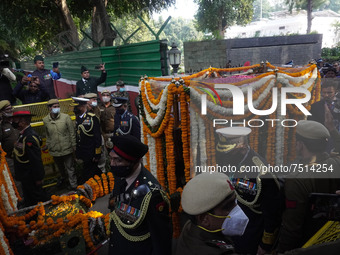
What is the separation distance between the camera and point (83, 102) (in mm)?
5562

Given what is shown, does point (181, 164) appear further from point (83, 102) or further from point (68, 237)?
point (83, 102)

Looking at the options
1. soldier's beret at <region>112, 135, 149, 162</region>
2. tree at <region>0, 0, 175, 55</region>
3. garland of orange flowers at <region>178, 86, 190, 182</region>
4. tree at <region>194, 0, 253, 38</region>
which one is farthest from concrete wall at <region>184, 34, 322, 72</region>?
tree at <region>194, 0, 253, 38</region>

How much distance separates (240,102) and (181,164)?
1.41 meters

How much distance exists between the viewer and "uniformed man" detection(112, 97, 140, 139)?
5.34 m

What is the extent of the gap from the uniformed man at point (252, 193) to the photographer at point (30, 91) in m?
6.09

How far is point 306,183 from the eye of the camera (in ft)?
7.04

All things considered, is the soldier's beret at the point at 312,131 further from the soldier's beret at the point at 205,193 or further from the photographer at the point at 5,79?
the photographer at the point at 5,79

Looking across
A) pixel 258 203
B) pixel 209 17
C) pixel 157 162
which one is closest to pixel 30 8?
pixel 157 162

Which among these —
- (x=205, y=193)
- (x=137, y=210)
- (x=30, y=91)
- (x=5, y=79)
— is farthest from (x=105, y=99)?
(x=205, y=193)

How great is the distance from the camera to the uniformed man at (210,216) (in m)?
1.66

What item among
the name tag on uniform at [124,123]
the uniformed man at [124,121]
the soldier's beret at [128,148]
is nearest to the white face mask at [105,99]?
the uniformed man at [124,121]

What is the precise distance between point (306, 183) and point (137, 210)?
148cm

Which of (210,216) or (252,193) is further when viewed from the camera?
(252,193)

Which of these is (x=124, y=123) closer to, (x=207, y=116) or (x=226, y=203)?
(x=207, y=116)
